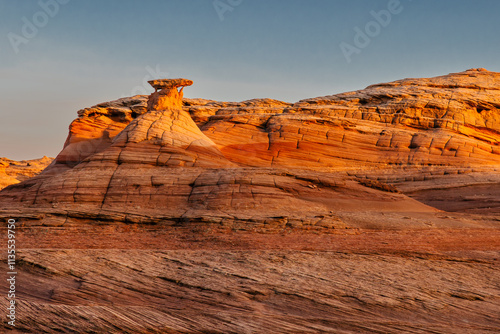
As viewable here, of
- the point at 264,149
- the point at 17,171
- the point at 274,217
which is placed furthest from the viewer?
the point at 17,171

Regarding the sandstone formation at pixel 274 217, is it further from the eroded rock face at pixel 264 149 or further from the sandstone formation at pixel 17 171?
the sandstone formation at pixel 17 171

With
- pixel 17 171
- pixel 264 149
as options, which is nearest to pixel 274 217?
pixel 264 149

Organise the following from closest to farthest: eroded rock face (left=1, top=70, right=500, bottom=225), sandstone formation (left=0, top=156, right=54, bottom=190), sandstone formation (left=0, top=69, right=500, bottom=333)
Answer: sandstone formation (left=0, top=69, right=500, bottom=333)
eroded rock face (left=1, top=70, right=500, bottom=225)
sandstone formation (left=0, top=156, right=54, bottom=190)

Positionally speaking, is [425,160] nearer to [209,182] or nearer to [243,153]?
[243,153]

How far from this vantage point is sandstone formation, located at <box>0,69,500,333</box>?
45.7 ft

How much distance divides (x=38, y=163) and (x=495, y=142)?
195 ft

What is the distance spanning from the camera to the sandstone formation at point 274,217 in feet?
45.7

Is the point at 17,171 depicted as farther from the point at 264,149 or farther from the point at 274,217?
the point at 274,217

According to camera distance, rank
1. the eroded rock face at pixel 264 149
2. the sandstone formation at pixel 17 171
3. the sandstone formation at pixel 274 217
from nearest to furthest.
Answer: the sandstone formation at pixel 274 217, the eroded rock face at pixel 264 149, the sandstone formation at pixel 17 171

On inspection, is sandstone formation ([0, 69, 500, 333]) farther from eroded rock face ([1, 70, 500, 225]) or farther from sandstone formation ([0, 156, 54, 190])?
sandstone formation ([0, 156, 54, 190])

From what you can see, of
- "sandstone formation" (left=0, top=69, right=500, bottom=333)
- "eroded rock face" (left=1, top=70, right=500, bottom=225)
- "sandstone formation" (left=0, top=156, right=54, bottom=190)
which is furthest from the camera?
"sandstone formation" (left=0, top=156, right=54, bottom=190)

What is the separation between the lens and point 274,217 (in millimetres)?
22969

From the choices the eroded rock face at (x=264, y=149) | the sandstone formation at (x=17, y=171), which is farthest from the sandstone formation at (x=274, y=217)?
the sandstone formation at (x=17, y=171)

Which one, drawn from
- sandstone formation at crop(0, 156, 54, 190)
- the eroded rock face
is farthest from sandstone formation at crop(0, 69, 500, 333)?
sandstone formation at crop(0, 156, 54, 190)
